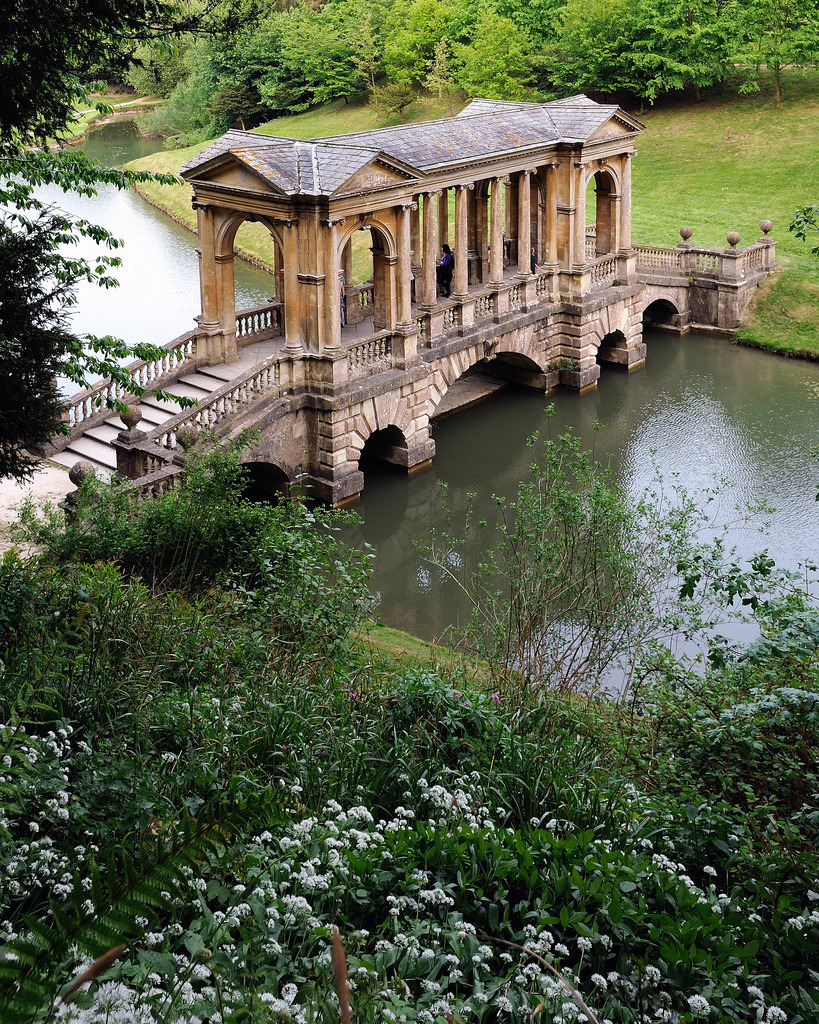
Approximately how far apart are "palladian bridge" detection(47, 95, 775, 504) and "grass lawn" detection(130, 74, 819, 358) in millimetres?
5300

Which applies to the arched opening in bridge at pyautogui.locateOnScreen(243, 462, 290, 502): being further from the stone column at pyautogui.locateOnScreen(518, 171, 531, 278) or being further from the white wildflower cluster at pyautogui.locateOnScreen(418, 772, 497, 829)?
the white wildflower cluster at pyautogui.locateOnScreen(418, 772, 497, 829)

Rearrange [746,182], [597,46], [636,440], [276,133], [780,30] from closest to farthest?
[636,440] → [746,182] → [780,30] → [597,46] → [276,133]

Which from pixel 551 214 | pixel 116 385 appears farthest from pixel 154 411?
pixel 551 214

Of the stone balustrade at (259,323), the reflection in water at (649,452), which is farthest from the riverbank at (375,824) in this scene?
the stone balustrade at (259,323)

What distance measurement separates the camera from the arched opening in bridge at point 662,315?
35125 millimetres

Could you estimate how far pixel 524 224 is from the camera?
28.4m

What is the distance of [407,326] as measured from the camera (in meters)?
24.4

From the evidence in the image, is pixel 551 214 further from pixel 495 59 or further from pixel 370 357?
pixel 495 59

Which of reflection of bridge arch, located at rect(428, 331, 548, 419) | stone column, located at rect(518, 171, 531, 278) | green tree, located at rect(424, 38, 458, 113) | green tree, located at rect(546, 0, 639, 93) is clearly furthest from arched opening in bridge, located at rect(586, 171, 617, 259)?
green tree, located at rect(424, 38, 458, 113)

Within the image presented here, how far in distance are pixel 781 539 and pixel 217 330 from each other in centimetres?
1163

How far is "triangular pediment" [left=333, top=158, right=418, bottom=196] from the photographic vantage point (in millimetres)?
22031

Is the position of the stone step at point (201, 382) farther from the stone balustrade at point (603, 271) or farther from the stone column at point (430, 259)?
the stone balustrade at point (603, 271)

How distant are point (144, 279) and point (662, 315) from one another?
18.0 m

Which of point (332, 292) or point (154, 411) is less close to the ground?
point (332, 292)
